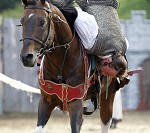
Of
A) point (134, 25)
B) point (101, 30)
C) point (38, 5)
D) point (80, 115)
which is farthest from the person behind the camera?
point (134, 25)

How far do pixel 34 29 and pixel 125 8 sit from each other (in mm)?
14903

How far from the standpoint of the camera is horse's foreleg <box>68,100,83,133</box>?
584cm

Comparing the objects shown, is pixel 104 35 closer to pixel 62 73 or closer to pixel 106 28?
pixel 106 28

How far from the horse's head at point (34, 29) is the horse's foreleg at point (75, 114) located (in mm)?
780

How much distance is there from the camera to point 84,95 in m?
6.08

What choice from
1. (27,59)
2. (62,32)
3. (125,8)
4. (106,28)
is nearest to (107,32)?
(106,28)

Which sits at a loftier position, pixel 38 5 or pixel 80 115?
pixel 38 5

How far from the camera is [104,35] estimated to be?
21.0ft

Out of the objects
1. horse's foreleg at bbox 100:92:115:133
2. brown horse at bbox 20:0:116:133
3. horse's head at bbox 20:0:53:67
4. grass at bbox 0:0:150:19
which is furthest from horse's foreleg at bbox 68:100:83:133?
grass at bbox 0:0:150:19

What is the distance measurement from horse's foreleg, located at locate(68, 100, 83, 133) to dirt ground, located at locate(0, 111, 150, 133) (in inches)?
203

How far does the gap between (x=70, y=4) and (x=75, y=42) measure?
391 millimetres

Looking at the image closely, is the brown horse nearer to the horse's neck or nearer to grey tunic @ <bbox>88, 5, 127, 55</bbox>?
the horse's neck

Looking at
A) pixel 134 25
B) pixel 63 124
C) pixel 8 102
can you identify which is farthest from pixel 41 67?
pixel 134 25

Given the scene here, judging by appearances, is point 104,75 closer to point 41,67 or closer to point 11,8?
point 41,67
